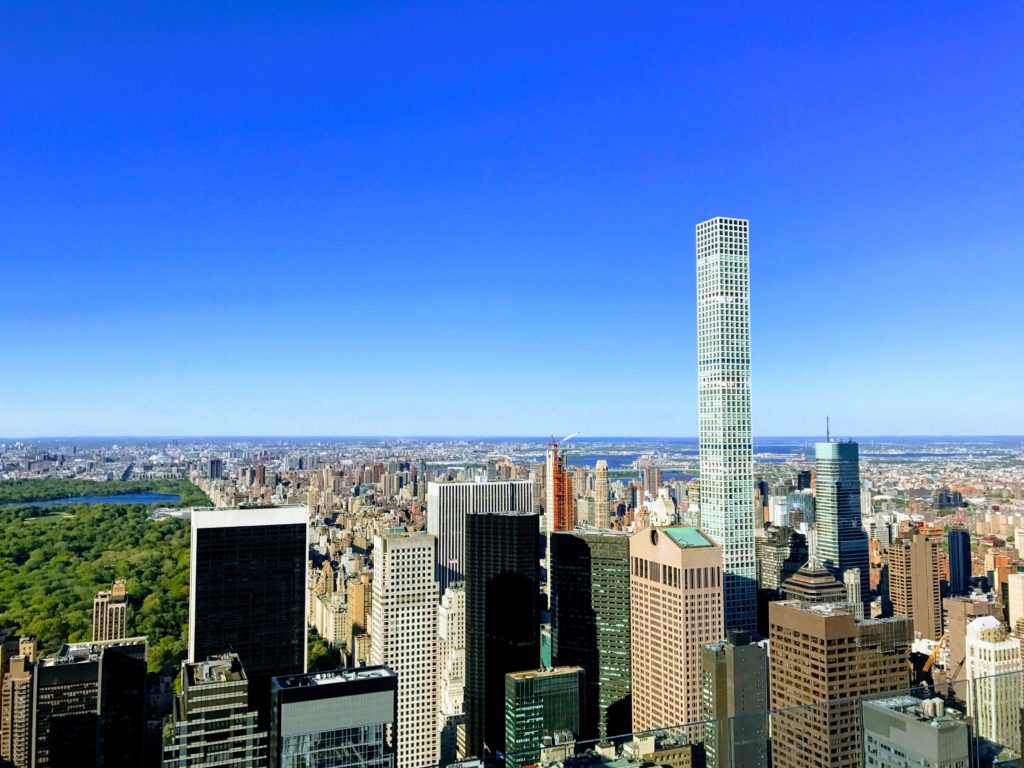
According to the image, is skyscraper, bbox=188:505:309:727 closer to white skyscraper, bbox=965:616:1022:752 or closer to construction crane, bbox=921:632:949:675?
white skyscraper, bbox=965:616:1022:752

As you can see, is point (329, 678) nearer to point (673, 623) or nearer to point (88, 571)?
point (673, 623)

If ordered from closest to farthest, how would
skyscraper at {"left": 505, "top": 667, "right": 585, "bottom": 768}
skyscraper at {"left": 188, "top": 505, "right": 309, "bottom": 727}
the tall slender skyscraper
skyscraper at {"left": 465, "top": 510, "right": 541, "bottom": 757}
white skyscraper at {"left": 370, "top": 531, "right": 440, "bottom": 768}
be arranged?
skyscraper at {"left": 505, "top": 667, "right": 585, "bottom": 768}
skyscraper at {"left": 188, "top": 505, "right": 309, "bottom": 727}
white skyscraper at {"left": 370, "top": 531, "right": 440, "bottom": 768}
skyscraper at {"left": 465, "top": 510, "right": 541, "bottom": 757}
the tall slender skyscraper

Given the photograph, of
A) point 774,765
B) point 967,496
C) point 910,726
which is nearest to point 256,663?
point 774,765

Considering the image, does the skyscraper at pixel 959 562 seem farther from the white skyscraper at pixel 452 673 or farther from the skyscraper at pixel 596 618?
the white skyscraper at pixel 452 673

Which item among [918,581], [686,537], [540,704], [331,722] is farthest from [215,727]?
[918,581]

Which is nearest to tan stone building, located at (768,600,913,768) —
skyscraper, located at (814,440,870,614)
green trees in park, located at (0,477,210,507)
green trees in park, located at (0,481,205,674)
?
skyscraper, located at (814,440,870,614)

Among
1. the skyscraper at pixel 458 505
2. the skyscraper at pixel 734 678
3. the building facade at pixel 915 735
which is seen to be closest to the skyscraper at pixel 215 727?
the building facade at pixel 915 735

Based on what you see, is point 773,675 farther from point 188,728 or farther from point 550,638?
point 188,728
